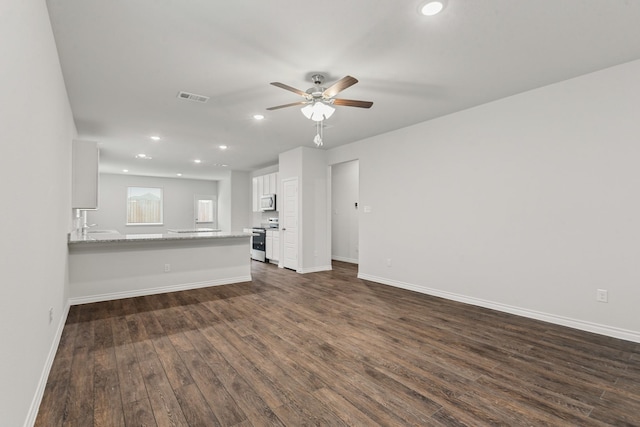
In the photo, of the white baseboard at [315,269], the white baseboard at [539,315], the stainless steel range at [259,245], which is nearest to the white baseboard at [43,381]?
the white baseboard at [315,269]

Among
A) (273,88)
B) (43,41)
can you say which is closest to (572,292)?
(273,88)

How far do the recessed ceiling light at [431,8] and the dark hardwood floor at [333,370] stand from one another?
2650 millimetres

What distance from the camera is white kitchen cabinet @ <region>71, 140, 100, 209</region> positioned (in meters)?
4.11

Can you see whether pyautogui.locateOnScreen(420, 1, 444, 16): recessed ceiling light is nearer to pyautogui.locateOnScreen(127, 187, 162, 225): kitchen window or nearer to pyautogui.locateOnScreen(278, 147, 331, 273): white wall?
pyautogui.locateOnScreen(278, 147, 331, 273): white wall

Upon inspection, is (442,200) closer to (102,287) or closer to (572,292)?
(572,292)

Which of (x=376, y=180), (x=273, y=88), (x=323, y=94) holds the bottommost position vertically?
(x=376, y=180)

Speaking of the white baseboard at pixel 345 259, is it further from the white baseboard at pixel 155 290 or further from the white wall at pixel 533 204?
the white baseboard at pixel 155 290

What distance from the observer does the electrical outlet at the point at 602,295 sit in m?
3.00

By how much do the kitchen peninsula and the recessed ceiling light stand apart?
4248 mm

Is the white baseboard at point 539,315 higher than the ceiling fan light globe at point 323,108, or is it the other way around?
the ceiling fan light globe at point 323,108

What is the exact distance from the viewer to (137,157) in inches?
290

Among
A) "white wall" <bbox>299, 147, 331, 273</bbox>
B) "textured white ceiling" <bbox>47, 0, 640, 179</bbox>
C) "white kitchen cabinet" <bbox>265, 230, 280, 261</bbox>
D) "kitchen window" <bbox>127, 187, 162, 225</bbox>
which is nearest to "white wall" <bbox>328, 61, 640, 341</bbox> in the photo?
"textured white ceiling" <bbox>47, 0, 640, 179</bbox>

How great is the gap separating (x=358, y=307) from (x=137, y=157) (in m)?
6.62

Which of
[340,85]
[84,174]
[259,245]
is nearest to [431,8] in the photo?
[340,85]
